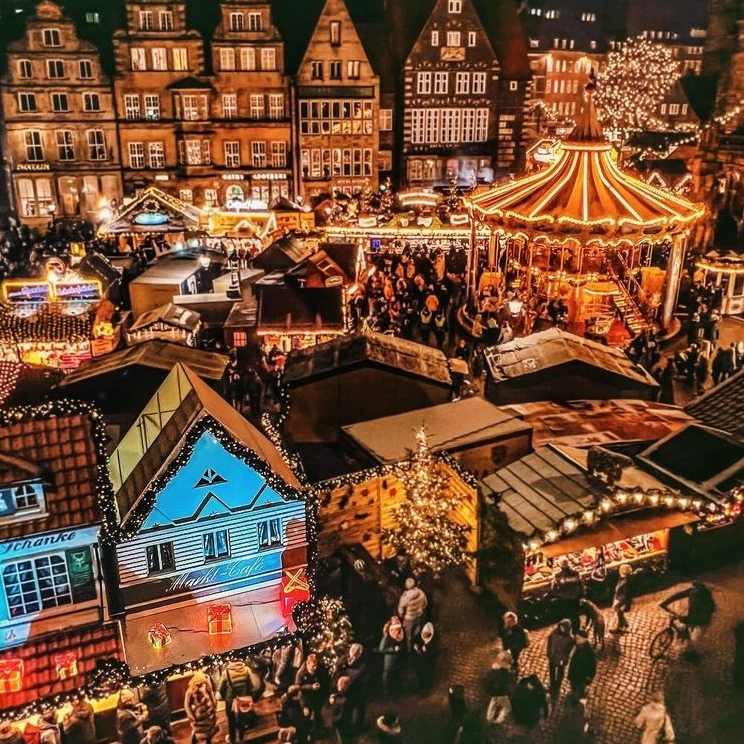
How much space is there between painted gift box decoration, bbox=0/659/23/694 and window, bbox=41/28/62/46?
28483mm

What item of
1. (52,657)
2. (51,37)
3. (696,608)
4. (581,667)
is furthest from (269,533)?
(51,37)

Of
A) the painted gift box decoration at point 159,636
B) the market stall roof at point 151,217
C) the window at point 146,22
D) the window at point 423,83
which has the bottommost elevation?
the painted gift box decoration at point 159,636

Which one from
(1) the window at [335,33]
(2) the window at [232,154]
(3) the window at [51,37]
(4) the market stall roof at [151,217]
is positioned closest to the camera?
(4) the market stall roof at [151,217]

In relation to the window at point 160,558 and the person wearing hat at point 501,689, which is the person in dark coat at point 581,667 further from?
the window at point 160,558

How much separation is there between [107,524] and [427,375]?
20.6 feet

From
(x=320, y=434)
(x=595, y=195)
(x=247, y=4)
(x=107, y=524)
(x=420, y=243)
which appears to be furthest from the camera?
(x=247, y=4)

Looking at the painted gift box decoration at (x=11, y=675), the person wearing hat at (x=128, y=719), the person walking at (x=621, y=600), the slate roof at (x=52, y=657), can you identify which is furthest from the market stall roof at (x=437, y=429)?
the painted gift box decoration at (x=11, y=675)

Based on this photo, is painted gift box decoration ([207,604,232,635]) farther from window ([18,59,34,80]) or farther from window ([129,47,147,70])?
window ([18,59,34,80])

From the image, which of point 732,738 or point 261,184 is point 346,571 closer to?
point 732,738

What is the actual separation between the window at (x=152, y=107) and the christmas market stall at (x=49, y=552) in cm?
2716

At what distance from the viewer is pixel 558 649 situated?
8.70 meters

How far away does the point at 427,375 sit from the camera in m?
12.8

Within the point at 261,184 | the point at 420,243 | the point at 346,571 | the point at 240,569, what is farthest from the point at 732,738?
the point at 261,184

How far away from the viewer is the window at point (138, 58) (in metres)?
31.0
